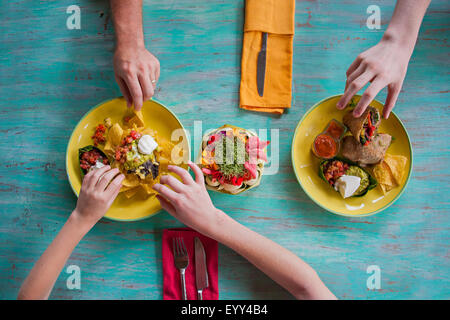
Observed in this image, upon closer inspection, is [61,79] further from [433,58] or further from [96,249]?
[433,58]

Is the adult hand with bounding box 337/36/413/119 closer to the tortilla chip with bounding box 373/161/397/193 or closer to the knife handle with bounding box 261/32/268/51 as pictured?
the tortilla chip with bounding box 373/161/397/193

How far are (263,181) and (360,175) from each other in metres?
0.65

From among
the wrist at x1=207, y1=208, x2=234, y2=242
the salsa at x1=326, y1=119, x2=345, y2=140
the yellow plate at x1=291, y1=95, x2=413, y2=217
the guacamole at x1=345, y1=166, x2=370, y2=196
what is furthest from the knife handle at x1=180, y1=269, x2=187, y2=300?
the salsa at x1=326, y1=119, x2=345, y2=140

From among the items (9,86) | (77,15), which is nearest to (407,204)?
(77,15)

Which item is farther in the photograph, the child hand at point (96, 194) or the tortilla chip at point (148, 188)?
the tortilla chip at point (148, 188)

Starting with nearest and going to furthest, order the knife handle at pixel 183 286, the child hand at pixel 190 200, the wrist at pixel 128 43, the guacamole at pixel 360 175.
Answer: the child hand at pixel 190 200
the wrist at pixel 128 43
the guacamole at pixel 360 175
the knife handle at pixel 183 286

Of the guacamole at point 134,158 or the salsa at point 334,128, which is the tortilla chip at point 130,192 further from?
the salsa at point 334,128

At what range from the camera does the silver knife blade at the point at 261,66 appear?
81.0 inches

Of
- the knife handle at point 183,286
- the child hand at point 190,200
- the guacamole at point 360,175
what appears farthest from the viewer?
the knife handle at point 183,286

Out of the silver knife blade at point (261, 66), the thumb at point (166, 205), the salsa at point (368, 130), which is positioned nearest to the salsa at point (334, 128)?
the salsa at point (368, 130)

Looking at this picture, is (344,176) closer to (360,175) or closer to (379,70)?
(360,175)

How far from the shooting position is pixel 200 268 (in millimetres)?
2043

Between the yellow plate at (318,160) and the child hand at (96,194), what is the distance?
1.17 m

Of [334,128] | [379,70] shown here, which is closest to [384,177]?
[334,128]
